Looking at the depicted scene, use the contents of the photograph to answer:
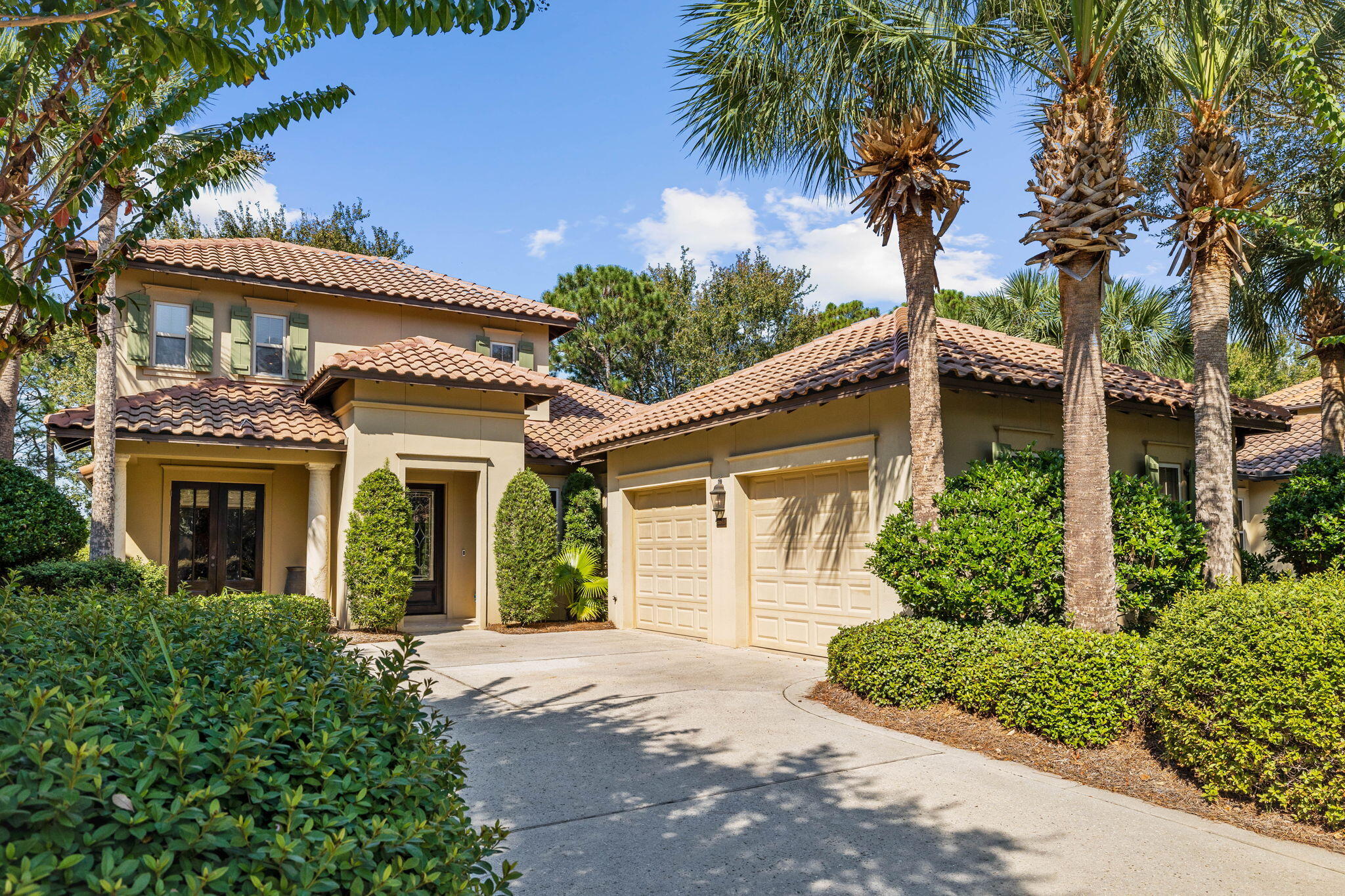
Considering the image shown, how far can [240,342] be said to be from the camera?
16.5 metres

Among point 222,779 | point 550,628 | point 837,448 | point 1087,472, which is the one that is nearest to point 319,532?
point 550,628

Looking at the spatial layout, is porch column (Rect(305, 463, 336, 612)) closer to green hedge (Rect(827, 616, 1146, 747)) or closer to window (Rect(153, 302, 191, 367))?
window (Rect(153, 302, 191, 367))

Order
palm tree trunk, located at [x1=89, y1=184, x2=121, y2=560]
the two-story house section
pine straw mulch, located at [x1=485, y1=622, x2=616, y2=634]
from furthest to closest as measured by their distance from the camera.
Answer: pine straw mulch, located at [x1=485, y1=622, x2=616, y2=634] < the two-story house section < palm tree trunk, located at [x1=89, y1=184, x2=121, y2=560]

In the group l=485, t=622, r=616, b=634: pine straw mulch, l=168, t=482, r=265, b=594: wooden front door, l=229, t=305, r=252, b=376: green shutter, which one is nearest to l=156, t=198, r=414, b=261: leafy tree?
l=229, t=305, r=252, b=376: green shutter

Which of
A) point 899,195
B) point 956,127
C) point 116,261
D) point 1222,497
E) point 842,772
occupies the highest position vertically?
point 956,127

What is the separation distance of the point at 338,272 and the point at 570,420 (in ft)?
18.9

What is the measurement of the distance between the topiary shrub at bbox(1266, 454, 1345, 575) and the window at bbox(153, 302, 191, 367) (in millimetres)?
17664

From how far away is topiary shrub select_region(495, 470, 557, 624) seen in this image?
15.3 meters

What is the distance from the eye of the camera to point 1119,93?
34.2 feet

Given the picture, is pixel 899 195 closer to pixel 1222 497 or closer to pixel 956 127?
pixel 956 127

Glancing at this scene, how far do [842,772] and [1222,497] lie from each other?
20.5 feet

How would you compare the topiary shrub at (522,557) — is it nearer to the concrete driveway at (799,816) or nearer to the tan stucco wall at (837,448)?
the tan stucco wall at (837,448)

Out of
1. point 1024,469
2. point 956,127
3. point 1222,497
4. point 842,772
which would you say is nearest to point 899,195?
point 956,127

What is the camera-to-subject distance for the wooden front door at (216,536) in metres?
15.6
